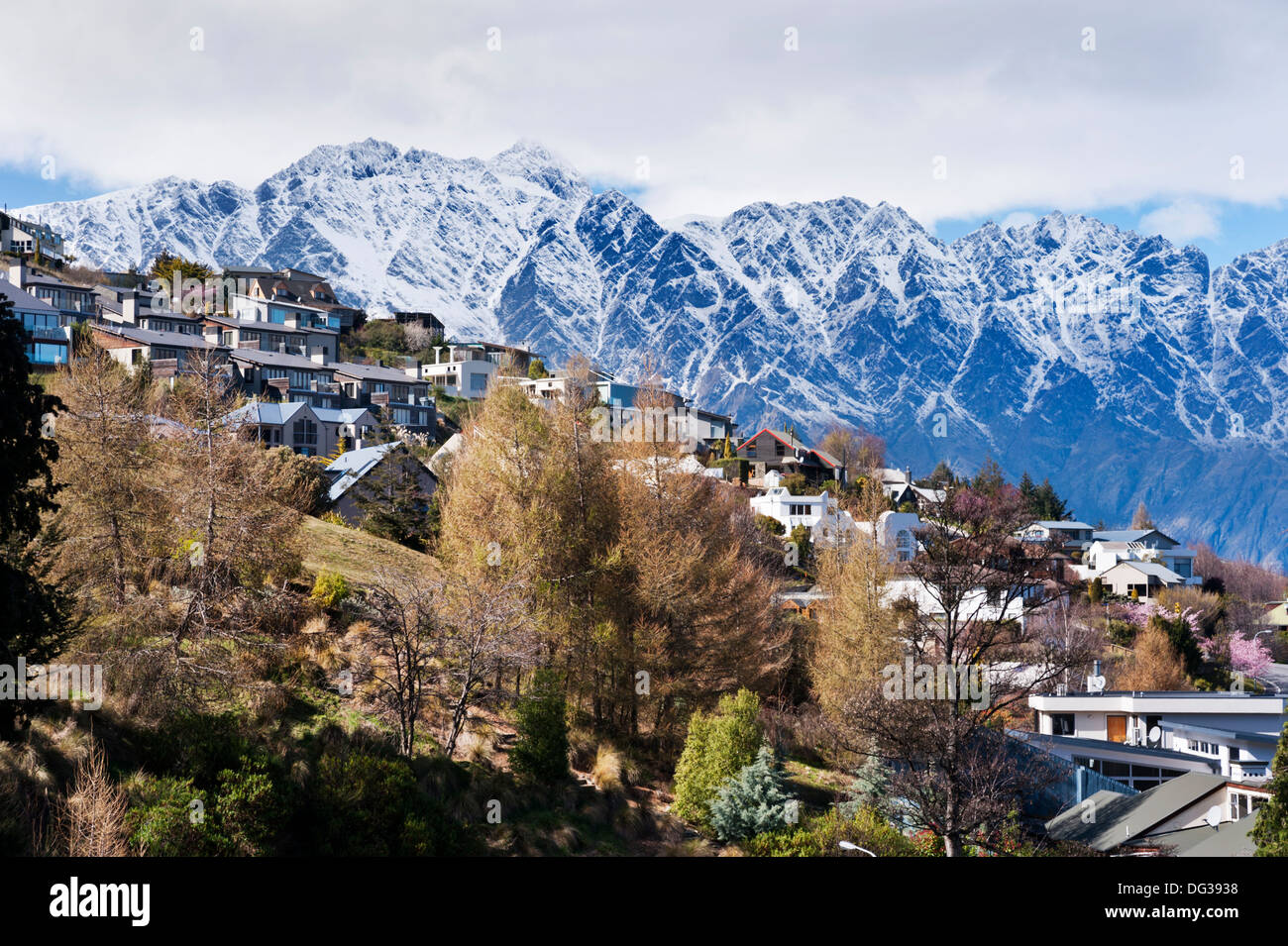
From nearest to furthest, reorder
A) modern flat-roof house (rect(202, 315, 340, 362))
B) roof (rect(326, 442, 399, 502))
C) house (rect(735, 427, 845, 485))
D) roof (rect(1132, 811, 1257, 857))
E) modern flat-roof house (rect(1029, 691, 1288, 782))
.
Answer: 1. roof (rect(1132, 811, 1257, 857))
2. modern flat-roof house (rect(1029, 691, 1288, 782))
3. roof (rect(326, 442, 399, 502))
4. modern flat-roof house (rect(202, 315, 340, 362))
5. house (rect(735, 427, 845, 485))

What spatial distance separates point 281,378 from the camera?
86250 mm

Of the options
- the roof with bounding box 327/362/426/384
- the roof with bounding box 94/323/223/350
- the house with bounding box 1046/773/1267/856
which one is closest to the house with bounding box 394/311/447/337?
the roof with bounding box 327/362/426/384

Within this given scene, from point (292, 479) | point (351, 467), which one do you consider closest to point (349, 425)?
point (351, 467)

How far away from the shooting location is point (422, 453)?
74.8 m

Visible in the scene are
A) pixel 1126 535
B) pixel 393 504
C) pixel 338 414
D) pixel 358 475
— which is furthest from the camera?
pixel 1126 535

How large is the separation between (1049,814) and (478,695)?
19631 mm

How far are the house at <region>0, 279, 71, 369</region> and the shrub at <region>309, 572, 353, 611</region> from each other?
1915 inches

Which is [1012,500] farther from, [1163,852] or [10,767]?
[10,767]

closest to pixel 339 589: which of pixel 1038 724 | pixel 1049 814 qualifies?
pixel 1049 814

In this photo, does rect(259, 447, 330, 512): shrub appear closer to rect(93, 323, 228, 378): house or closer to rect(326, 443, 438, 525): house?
rect(326, 443, 438, 525): house

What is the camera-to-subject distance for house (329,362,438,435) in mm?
89188

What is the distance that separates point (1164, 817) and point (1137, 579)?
67544mm

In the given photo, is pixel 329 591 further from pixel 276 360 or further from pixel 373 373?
pixel 373 373

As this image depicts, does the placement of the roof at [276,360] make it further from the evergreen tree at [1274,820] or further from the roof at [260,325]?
the evergreen tree at [1274,820]
